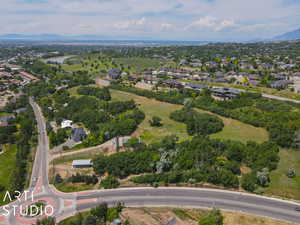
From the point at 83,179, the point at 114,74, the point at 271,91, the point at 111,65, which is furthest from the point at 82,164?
the point at 111,65

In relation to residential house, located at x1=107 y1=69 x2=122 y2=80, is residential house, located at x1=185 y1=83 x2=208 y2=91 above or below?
below

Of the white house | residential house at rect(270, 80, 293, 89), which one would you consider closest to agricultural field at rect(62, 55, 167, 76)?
the white house

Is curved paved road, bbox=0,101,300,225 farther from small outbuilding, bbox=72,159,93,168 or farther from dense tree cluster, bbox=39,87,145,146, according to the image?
dense tree cluster, bbox=39,87,145,146

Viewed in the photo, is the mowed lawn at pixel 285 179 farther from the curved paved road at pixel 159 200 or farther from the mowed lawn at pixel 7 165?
the mowed lawn at pixel 7 165

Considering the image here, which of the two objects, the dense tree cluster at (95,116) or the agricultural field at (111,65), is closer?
the dense tree cluster at (95,116)

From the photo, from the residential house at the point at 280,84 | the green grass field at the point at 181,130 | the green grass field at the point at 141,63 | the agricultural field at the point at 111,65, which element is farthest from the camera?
the green grass field at the point at 141,63

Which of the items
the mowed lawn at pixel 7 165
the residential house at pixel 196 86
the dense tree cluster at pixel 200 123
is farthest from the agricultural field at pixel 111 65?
the mowed lawn at pixel 7 165

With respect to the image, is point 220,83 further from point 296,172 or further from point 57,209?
point 57,209
